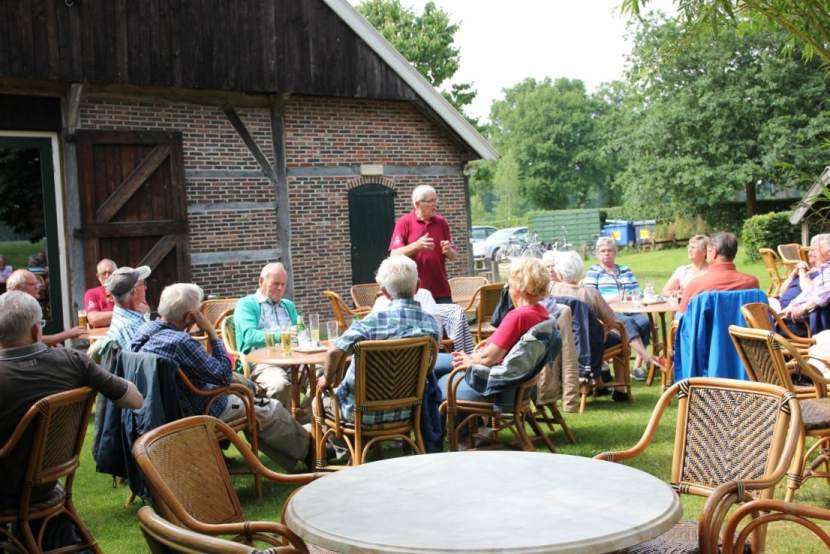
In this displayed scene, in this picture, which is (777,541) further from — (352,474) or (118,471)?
(118,471)

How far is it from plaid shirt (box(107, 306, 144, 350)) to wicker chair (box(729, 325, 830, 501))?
10.5 ft

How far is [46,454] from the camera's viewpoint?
375cm

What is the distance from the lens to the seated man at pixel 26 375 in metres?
3.70

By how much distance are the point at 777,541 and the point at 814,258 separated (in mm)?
3929

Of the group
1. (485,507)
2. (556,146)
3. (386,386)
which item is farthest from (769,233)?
(556,146)

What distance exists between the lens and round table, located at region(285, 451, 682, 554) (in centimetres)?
217

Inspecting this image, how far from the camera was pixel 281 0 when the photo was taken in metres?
12.7

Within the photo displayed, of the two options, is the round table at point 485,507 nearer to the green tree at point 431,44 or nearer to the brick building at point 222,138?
the brick building at point 222,138

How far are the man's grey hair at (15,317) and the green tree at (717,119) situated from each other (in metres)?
30.0

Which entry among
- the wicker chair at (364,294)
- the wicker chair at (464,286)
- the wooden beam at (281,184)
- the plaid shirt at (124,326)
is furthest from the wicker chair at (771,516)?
the wooden beam at (281,184)

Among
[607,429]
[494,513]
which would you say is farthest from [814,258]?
[494,513]

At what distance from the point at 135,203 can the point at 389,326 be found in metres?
7.54

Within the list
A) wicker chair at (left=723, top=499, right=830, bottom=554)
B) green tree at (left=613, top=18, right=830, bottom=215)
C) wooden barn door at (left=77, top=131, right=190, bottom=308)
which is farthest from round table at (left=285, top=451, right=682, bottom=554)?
green tree at (left=613, top=18, right=830, bottom=215)

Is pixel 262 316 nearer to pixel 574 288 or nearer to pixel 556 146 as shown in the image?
pixel 574 288
